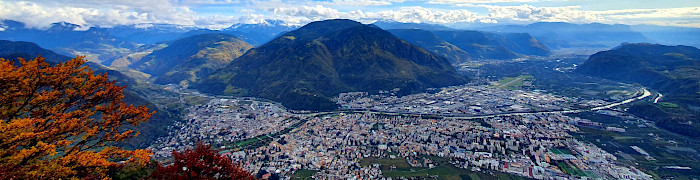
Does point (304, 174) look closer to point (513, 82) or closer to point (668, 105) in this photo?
point (668, 105)

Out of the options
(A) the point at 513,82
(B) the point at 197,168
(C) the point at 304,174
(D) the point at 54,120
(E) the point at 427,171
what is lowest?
(A) the point at 513,82

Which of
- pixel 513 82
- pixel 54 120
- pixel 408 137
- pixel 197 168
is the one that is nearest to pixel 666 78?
pixel 513 82

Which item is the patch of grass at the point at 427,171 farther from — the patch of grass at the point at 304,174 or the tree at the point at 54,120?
the tree at the point at 54,120

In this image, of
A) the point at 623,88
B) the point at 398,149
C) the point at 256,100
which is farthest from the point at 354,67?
the point at 623,88

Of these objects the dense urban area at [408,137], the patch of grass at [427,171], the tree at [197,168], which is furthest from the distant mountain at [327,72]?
the tree at [197,168]

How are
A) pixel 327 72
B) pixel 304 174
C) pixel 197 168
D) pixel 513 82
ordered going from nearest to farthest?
pixel 197 168 → pixel 304 174 → pixel 513 82 → pixel 327 72

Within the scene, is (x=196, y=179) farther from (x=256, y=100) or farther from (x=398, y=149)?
(x=256, y=100)

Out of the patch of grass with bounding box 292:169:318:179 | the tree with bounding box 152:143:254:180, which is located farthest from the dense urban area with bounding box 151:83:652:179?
the tree with bounding box 152:143:254:180
